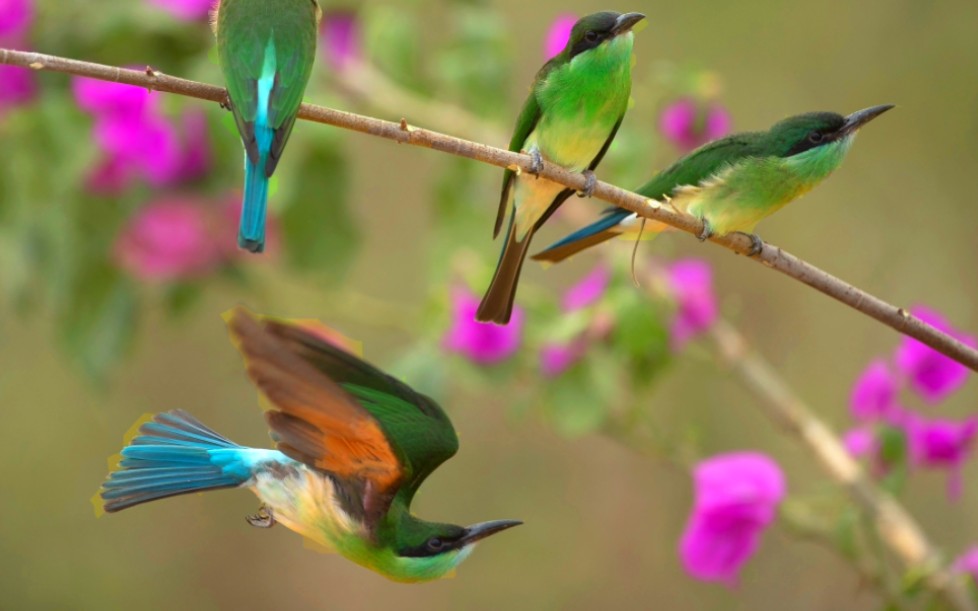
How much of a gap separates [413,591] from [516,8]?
1092 mm

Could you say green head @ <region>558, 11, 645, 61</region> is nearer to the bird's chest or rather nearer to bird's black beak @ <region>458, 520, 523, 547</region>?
the bird's chest

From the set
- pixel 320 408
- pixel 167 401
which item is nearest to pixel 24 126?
pixel 167 401

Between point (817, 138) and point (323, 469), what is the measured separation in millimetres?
330

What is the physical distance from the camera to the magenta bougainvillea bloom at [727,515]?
1.11 meters

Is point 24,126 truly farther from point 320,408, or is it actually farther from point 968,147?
point 968,147

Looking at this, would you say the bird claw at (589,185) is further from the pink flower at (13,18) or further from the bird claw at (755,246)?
the pink flower at (13,18)

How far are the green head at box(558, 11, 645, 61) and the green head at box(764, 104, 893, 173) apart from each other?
10 cm

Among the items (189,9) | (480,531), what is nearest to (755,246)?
(480,531)

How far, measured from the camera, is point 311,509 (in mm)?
478

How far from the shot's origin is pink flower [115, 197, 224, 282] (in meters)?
1.53

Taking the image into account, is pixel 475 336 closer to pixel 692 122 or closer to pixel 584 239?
Result: pixel 692 122

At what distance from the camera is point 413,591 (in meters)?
2.33

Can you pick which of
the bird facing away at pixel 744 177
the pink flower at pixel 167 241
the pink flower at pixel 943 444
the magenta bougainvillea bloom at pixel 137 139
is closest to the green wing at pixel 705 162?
the bird facing away at pixel 744 177

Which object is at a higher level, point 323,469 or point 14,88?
point 14,88
